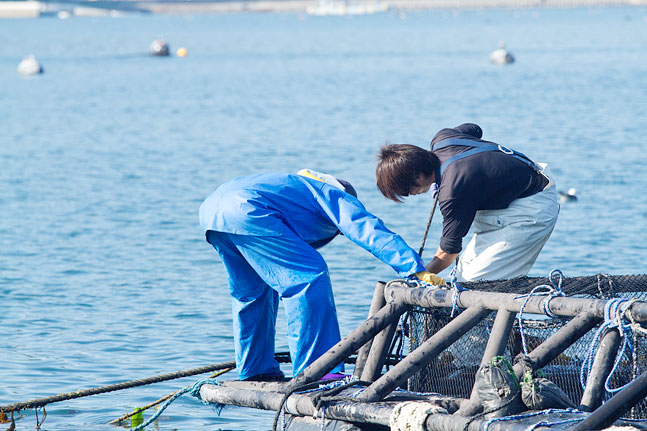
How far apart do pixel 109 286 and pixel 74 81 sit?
4431 cm

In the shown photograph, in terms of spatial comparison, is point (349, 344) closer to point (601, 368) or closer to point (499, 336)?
point (499, 336)

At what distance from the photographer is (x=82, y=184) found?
72.8 feet

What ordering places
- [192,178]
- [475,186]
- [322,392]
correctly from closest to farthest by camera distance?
[322,392]
[475,186]
[192,178]

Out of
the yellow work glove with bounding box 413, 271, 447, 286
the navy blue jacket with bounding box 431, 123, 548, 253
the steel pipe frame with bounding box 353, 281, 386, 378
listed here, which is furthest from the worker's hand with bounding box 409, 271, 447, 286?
the navy blue jacket with bounding box 431, 123, 548, 253

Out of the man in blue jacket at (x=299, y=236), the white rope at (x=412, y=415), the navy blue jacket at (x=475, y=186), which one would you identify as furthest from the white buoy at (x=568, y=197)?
the white rope at (x=412, y=415)

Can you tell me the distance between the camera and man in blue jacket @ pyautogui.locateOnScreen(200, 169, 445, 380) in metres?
6.07

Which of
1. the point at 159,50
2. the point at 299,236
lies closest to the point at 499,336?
the point at 299,236

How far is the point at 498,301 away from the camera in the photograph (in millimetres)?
5703

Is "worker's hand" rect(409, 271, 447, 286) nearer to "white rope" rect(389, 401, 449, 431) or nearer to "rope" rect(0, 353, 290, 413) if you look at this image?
"white rope" rect(389, 401, 449, 431)

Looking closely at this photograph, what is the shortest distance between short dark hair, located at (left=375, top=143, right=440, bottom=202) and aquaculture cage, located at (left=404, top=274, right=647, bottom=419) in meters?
0.68

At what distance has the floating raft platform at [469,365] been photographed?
5.26 m

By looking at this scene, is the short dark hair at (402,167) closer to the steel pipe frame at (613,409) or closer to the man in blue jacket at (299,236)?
the man in blue jacket at (299,236)

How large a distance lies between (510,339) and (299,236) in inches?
55.0

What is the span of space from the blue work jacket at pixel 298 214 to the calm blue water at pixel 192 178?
2.41m
